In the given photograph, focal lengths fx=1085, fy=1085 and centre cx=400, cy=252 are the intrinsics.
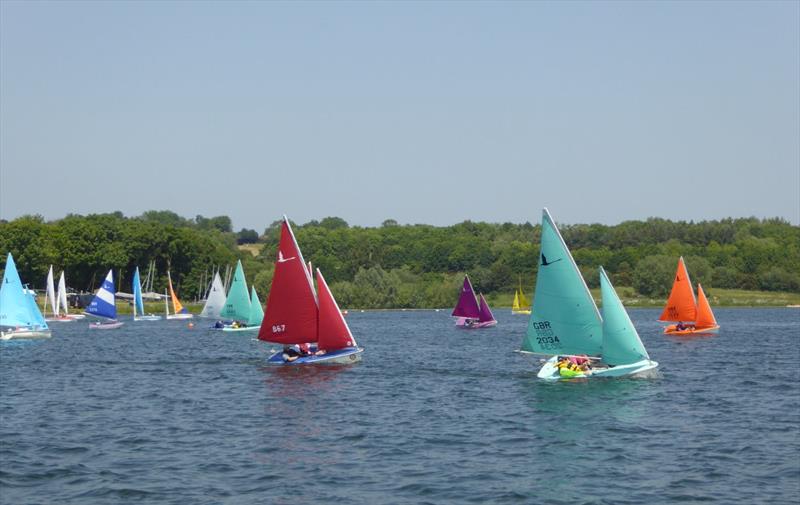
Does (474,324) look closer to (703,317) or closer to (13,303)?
(703,317)

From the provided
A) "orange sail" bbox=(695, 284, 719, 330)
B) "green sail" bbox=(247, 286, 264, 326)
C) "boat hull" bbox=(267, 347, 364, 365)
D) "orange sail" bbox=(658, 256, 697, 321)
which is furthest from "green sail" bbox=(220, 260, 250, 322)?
"boat hull" bbox=(267, 347, 364, 365)

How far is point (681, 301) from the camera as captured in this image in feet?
327

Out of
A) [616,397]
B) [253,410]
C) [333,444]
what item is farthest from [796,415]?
[253,410]

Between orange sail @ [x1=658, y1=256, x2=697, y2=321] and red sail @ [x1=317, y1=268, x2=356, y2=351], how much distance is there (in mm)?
Result: 45774

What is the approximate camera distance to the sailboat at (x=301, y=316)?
61031mm

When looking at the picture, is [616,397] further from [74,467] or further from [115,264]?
[115,264]

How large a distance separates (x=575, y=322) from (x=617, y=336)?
206 centimetres

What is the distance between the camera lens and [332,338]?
61.3 m

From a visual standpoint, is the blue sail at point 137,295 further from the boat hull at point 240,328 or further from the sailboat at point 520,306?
the sailboat at point 520,306

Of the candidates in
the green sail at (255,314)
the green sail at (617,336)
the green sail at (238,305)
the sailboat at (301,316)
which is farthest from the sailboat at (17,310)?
the green sail at (617,336)

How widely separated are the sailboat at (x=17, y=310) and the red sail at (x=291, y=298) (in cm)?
3109

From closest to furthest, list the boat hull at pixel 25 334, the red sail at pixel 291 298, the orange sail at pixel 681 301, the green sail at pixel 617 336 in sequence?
the green sail at pixel 617 336
the red sail at pixel 291 298
the boat hull at pixel 25 334
the orange sail at pixel 681 301

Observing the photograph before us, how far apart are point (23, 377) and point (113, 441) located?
85.3ft

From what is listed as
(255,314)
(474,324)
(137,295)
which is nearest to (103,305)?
(255,314)
